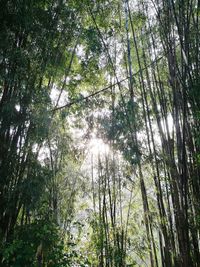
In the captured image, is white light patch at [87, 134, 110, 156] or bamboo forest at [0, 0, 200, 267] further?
white light patch at [87, 134, 110, 156]

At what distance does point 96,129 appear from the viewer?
546cm

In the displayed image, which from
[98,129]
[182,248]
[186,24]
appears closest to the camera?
[182,248]

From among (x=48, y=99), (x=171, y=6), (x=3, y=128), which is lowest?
(x=3, y=128)

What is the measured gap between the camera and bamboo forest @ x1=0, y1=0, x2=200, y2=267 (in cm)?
374

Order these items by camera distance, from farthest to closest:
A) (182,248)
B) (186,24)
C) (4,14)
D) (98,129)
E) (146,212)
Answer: (98,129)
(146,212)
(186,24)
(4,14)
(182,248)

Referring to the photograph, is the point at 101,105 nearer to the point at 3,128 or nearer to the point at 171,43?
the point at 171,43

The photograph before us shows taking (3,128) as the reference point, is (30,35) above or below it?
above

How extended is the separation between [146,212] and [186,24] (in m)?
2.96

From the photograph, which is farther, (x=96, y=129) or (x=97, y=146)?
(x=97, y=146)

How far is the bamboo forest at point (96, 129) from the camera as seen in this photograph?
12.3 feet

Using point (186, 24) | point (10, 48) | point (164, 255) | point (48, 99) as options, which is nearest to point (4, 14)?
point (10, 48)

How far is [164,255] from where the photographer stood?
4.52m

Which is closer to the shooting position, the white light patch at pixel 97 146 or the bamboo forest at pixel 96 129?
the bamboo forest at pixel 96 129

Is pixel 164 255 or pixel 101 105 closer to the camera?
pixel 164 255
